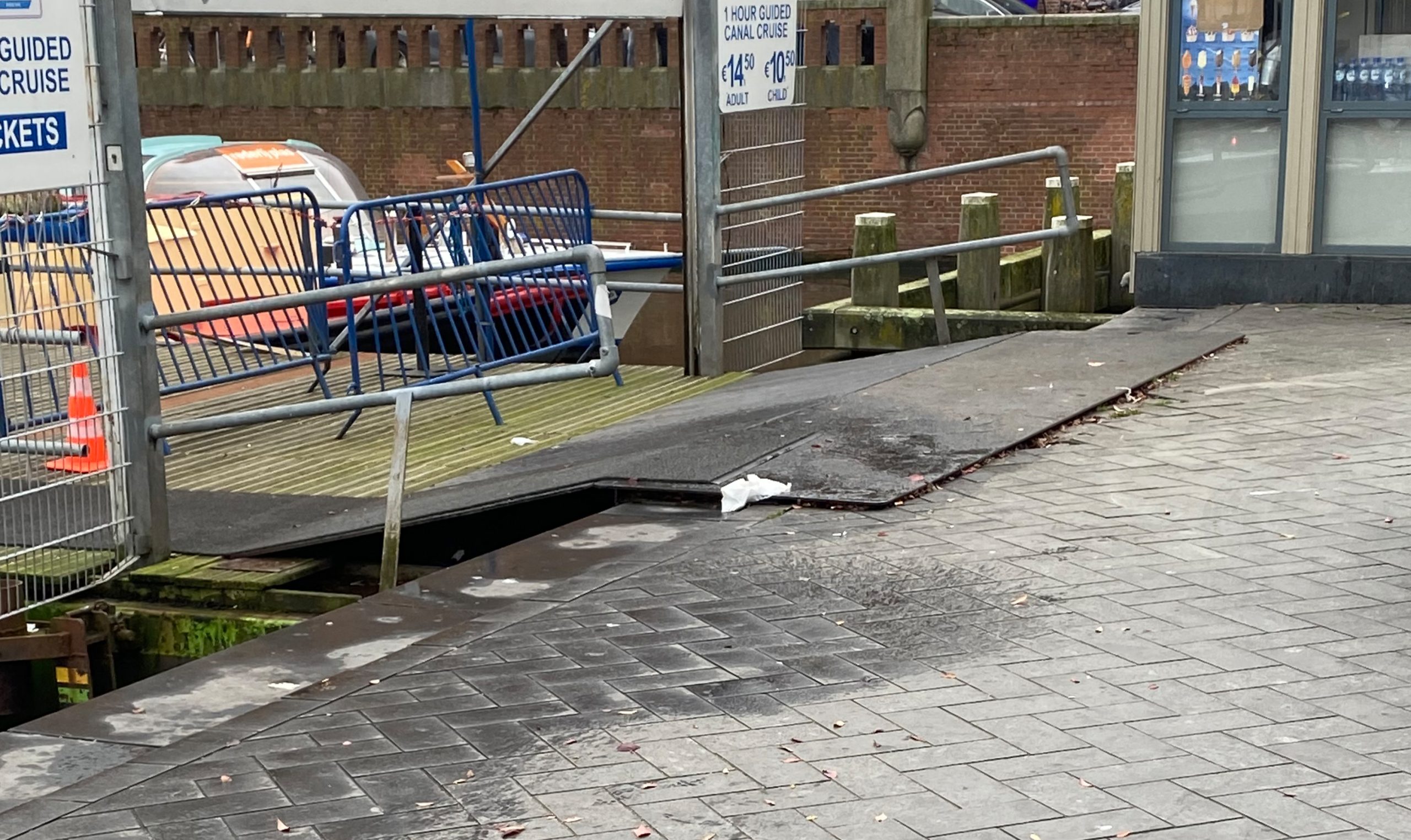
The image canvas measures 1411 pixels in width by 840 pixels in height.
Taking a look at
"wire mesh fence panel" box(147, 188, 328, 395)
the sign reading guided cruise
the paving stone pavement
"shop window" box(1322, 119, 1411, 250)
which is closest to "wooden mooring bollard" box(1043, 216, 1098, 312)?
"shop window" box(1322, 119, 1411, 250)

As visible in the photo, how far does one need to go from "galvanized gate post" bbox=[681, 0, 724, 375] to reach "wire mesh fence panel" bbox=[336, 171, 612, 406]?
0.64 meters

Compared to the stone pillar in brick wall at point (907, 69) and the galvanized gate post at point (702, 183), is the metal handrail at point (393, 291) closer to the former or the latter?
the galvanized gate post at point (702, 183)

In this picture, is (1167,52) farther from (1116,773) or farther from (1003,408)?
(1116,773)

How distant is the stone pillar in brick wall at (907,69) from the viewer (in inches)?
954

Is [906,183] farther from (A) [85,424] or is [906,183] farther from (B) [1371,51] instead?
(A) [85,424]

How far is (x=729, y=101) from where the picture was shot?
10789 mm

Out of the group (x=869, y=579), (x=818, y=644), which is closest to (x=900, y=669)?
(x=818, y=644)

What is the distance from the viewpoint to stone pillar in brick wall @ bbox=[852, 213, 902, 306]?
14422mm

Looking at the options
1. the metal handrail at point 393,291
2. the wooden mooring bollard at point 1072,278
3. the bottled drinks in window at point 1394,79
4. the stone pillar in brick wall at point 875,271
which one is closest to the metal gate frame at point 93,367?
the metal handrail at point 393,291

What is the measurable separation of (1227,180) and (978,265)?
10.9 ft

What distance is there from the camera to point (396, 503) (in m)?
6.70

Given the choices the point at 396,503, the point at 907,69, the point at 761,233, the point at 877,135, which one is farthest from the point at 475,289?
the point at 877,135

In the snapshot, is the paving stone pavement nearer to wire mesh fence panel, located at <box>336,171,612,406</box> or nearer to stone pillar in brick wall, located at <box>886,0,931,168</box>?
wire mesh fence panel, located at <box>336,171,612,406</box>

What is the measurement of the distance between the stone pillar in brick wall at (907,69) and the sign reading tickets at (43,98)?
1846 cm
